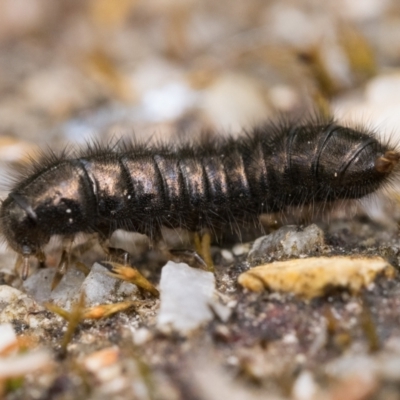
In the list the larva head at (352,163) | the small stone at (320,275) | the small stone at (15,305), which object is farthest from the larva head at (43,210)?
the larva head at (352,163)

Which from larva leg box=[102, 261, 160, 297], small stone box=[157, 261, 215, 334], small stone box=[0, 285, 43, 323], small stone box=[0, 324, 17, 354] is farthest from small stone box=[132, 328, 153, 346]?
small stone box=[0, 285, 43, 323]

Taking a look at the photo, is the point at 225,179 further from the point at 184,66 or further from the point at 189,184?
the point at 184,66

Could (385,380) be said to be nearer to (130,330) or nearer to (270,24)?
(130,330)

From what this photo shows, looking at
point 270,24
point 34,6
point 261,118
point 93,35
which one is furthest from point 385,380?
point 34,6

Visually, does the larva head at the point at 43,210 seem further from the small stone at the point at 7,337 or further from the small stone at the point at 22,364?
the small stone at the point at 22,364

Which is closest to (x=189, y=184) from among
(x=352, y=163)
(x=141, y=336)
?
(x=352, y=163)
